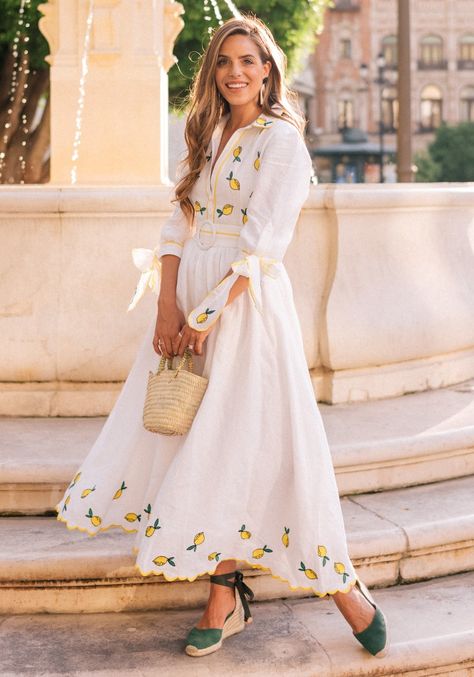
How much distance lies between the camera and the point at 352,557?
3.96 m

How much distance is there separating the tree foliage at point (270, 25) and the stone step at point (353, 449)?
1378cm

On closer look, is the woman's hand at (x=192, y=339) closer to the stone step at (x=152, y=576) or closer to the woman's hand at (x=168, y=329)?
the woman's hand at (x=168, y=329)

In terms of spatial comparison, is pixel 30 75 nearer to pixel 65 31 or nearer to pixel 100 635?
pixel 65 31

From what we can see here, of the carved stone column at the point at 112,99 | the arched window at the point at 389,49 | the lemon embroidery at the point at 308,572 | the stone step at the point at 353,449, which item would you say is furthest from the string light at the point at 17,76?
the arched window at the point at 389,49

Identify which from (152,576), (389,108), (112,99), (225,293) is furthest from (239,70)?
(389,108)

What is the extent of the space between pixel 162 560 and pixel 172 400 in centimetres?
46

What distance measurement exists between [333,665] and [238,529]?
50 centimetres

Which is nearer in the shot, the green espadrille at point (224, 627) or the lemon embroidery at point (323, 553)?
the lemon embroidery at point (323, 553)

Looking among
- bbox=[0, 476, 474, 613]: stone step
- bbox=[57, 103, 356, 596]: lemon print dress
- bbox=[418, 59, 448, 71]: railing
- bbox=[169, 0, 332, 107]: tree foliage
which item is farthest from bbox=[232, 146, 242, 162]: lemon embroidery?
bbox=[418, 59, 448, 71]: railing

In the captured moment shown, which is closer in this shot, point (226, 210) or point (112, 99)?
point (226, 210)

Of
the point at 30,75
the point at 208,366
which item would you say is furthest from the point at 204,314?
the point at 30,75

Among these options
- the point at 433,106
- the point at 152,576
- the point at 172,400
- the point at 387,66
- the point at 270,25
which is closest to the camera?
the point at 172,400

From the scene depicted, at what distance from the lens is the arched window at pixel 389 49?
62.0 metres

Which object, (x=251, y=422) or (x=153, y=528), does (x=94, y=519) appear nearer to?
(x=153, y=528)
